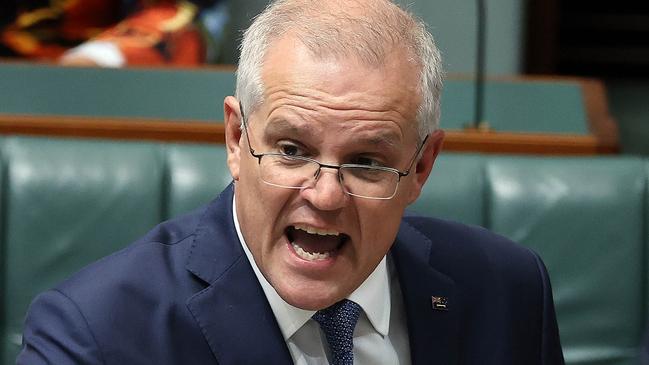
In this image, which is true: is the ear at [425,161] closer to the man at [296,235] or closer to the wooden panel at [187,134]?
the man at [296,235]

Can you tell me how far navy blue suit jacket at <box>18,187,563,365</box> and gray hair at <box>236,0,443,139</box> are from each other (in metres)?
0.25

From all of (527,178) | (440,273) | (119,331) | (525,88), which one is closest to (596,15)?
(525,88)

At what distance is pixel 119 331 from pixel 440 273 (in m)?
0.54

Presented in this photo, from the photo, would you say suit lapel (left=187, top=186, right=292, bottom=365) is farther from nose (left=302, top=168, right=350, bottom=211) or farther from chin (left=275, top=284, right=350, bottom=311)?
nose (left=302, top=168, right=350, bottom=211)

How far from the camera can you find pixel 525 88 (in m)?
3.27

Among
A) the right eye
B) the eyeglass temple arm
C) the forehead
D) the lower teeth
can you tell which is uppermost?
the forehead

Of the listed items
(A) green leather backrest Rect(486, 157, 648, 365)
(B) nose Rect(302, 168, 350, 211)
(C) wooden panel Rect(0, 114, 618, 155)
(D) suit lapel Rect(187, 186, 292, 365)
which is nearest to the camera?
(B) nose Rect(302, 168, 350, 211)

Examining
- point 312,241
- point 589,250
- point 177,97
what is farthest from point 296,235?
point 177,97

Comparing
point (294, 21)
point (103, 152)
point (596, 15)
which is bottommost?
point (596, 15)

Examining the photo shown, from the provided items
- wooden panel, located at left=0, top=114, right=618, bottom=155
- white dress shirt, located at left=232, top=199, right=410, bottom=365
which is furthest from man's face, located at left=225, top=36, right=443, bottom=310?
wooden panel, located at left=0, top=114, right=618, bottom=155

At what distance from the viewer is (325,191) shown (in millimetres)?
1522

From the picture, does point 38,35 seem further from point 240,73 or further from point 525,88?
point 240,73

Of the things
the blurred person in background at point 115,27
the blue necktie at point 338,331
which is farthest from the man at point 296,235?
the blurred person in background at point 115,27

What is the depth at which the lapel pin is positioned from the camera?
1837 mm
